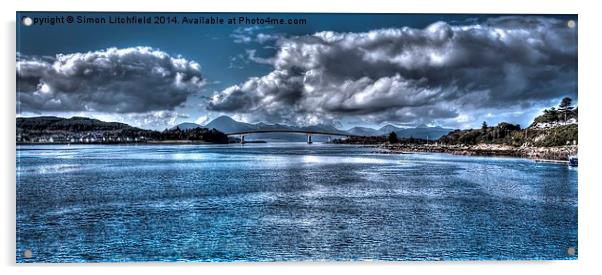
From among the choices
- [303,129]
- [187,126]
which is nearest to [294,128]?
[303,129]

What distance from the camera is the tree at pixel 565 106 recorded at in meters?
11.6

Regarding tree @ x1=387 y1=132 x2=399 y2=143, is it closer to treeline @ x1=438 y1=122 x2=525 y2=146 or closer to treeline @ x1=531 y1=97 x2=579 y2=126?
treeline @ x1=438 y1=122 x2=525 y2=146

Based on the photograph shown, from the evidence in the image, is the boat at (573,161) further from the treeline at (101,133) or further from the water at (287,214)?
the treeline at (101,133)

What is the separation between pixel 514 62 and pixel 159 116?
383 inches

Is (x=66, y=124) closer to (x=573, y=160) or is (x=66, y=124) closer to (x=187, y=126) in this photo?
(x=187, y=126)

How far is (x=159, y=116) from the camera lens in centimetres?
1331

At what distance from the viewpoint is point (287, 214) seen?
12055 millimetres

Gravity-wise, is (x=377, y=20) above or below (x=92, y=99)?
above

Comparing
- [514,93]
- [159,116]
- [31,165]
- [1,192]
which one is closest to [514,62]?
[514,93]

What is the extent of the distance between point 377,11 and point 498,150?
674 cm

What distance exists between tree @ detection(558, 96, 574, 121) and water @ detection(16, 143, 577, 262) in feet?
7.88
